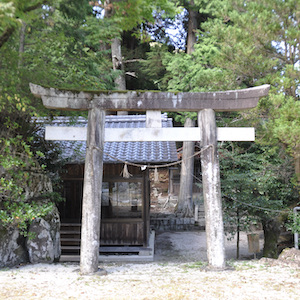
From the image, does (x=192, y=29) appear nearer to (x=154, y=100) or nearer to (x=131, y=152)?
(x=131, y=152)

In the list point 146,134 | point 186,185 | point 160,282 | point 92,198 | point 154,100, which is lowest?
point 160,282

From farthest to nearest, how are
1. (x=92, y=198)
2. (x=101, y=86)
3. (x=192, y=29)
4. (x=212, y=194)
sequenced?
(x=192, y=29) → (x=101, y=86) → (x=212, y=194) → (x=92, y=198)

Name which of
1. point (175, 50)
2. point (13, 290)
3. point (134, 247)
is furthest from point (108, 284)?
point (175, 50)

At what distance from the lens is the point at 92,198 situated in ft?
21.2

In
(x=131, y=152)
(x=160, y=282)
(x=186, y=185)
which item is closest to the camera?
(x=160, y=282)

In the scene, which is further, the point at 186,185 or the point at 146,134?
the point at 186,185

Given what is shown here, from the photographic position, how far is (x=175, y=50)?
19375 mm

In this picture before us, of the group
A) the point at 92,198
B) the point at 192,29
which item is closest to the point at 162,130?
the point at 92,198

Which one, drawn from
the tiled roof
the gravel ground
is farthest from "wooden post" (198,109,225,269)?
the tiled roof

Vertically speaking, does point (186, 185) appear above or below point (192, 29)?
below

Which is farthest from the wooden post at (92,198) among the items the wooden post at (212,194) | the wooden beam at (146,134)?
the wooden post at (212,194)

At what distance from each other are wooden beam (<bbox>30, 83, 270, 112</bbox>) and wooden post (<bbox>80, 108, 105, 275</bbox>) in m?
0.27

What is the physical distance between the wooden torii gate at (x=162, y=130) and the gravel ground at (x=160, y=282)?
28.9 inches

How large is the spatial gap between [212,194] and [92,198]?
2.37 metres
